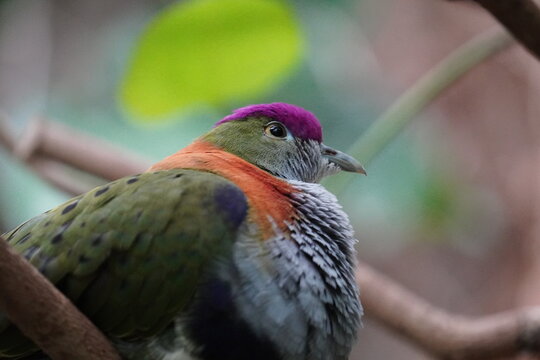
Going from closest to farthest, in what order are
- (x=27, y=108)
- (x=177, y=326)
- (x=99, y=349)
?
(x=99, y=349)
(x=177, y=326)
(x=27, y=108)

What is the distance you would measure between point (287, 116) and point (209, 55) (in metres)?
1.25

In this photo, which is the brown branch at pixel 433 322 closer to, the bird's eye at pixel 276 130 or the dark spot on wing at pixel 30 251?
the bird's eye at pixel 276 130

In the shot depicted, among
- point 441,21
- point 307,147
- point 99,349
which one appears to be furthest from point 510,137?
point 99,349

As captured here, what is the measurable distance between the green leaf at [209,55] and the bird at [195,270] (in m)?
1.43

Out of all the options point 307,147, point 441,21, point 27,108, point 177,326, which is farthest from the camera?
point 441,21

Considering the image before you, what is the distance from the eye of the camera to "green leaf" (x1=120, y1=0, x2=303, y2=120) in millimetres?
3715

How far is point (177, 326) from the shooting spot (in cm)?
214

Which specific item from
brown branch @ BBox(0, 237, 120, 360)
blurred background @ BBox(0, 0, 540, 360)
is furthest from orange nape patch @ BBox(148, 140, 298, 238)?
blurred background @ BBox(0, 0, 540, 360)

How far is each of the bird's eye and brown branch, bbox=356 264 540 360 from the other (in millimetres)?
968

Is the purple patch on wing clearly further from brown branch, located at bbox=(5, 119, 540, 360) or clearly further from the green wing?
brown branch, located at bbox=(5, 119, 540, 360)

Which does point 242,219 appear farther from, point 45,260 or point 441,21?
point 441,21

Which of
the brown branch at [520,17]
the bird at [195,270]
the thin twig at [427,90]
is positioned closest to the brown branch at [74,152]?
the thin twig at [427,90]

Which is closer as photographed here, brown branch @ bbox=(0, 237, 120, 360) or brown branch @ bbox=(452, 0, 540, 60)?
brown branch @ bbox=(0, 237, 120, 360)

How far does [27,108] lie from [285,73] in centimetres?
191
